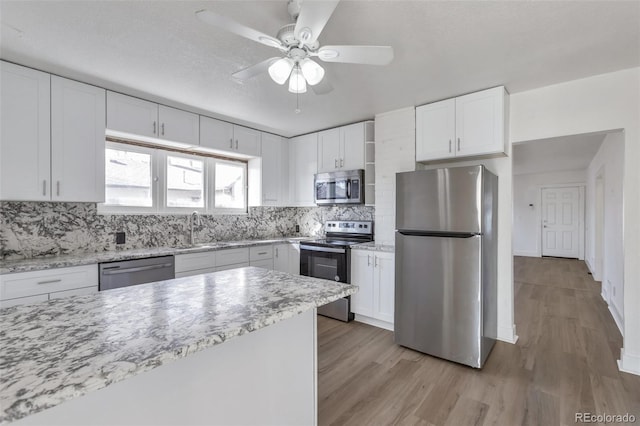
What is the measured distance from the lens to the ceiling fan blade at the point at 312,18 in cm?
115

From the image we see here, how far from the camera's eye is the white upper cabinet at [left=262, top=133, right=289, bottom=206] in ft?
13.3

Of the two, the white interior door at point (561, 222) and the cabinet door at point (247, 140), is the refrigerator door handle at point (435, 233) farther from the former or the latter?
the white interior door at point (561, 222)

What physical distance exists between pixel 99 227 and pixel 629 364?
4.72 meters

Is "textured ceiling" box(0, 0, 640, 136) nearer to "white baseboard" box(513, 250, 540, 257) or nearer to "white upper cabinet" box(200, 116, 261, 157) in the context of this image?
"white upper cabinet" box(200, 116, 261, 157)

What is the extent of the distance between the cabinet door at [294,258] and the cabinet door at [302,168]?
0.65 metres

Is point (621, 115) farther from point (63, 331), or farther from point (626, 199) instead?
point (63, 331)

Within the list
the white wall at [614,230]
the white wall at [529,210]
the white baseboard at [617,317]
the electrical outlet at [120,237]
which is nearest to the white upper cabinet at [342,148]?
the electrical outlet at [120,237]

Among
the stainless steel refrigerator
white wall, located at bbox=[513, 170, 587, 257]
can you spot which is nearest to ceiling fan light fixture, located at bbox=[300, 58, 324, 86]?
the stainless steel refrigerator

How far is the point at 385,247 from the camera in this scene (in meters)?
3.25

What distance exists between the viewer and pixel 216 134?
11.3 ft

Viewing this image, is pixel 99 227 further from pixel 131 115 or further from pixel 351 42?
pixel 351 42

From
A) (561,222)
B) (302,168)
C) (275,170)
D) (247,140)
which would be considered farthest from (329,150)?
(561,222)

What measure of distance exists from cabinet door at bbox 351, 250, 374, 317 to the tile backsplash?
28.9 inches

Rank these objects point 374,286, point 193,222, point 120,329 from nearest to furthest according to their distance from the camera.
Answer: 1. point 120,329
2. point 374,286
3. point 193,222
